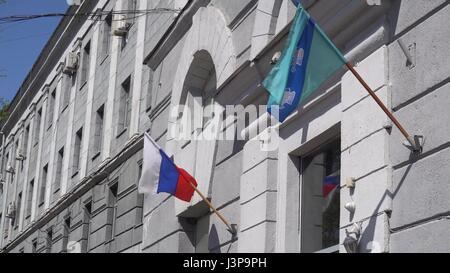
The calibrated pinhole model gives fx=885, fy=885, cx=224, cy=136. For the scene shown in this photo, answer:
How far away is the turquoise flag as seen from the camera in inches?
376

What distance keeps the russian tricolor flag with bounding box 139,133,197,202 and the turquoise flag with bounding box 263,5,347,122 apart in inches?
159

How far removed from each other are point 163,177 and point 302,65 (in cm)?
485

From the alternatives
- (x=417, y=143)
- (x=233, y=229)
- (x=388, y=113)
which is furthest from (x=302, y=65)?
(x=233, y=229)

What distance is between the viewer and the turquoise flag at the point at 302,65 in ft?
31.3

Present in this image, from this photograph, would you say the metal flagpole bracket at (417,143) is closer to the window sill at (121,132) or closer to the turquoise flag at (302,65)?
the turquoise flag at (302,65)

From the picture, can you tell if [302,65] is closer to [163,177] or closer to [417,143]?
[417,143]

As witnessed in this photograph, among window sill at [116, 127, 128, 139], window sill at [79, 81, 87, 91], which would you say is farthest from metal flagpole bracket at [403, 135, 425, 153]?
window sill at [79, 81, 87, 91]

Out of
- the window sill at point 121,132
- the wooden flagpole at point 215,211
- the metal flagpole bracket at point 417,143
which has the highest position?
the window sill at point 121,132

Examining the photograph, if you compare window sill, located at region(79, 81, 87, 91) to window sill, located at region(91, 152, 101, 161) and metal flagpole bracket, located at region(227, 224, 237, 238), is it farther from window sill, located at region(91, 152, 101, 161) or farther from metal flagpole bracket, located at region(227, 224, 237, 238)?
metal flagpole bracket, located at region(227, 224, 237, 238)

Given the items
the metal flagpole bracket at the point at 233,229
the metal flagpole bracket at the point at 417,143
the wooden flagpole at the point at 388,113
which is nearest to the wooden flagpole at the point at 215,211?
the metal flagpole bracket at the point at 233,229

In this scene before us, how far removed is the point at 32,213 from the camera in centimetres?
3294

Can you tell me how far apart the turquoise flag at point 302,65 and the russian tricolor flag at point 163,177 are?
4.03 metres
